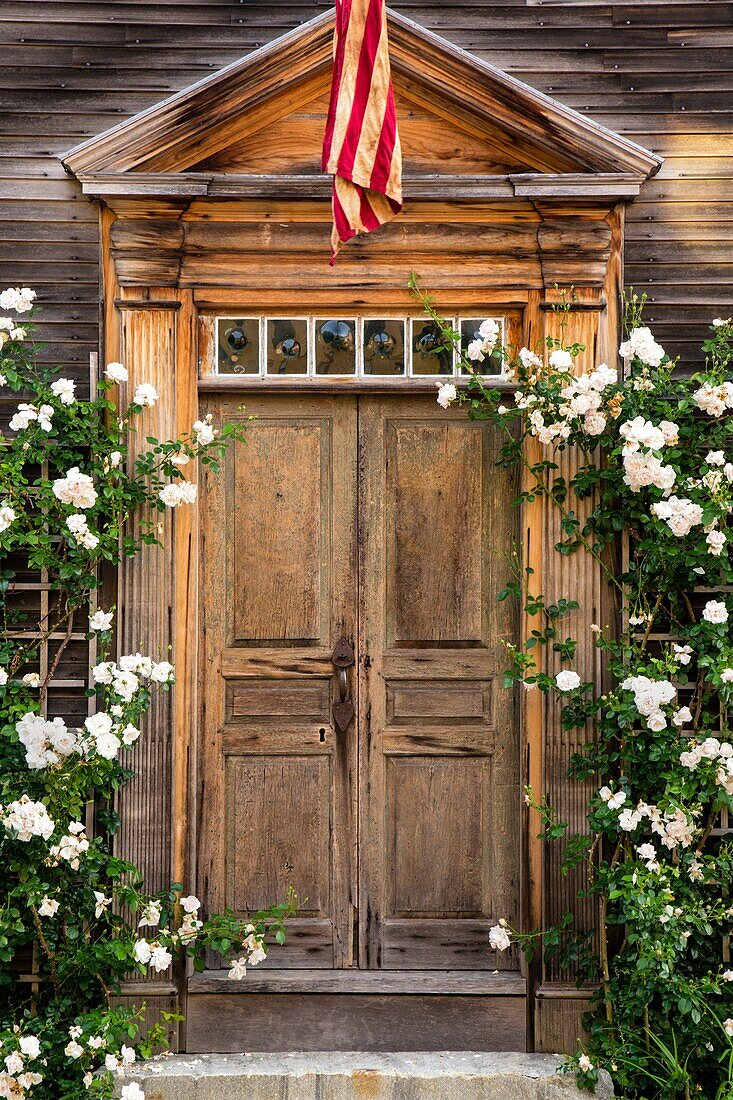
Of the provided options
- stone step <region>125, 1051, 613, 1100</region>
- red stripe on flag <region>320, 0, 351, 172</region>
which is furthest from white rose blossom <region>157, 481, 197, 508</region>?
stone step <region>125, 1051, 613, 1100</region>

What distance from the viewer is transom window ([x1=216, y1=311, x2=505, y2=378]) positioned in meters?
4.85

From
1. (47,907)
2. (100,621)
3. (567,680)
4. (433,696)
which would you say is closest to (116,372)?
(100,621)

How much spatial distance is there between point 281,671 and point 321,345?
4.86ft

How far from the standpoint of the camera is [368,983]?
473cm

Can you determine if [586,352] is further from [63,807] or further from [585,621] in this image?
[63,807]

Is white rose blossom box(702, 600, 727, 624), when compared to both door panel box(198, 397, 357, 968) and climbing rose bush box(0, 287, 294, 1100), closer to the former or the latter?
door panel box(198, 397, 357, 968)

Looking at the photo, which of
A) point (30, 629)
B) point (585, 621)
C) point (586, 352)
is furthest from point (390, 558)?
point (30, 629)

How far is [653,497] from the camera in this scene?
177 inches

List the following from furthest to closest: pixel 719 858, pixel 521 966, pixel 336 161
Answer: pixel 521 966 < pixel 719 858 < pixel 336 161

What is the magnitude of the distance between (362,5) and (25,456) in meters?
2.22

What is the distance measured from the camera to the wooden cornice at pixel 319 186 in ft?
15.1

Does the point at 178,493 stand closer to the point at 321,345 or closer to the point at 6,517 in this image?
the point at 6,517

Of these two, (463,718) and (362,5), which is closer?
(362,5)

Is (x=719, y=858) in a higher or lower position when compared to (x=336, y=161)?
lower
